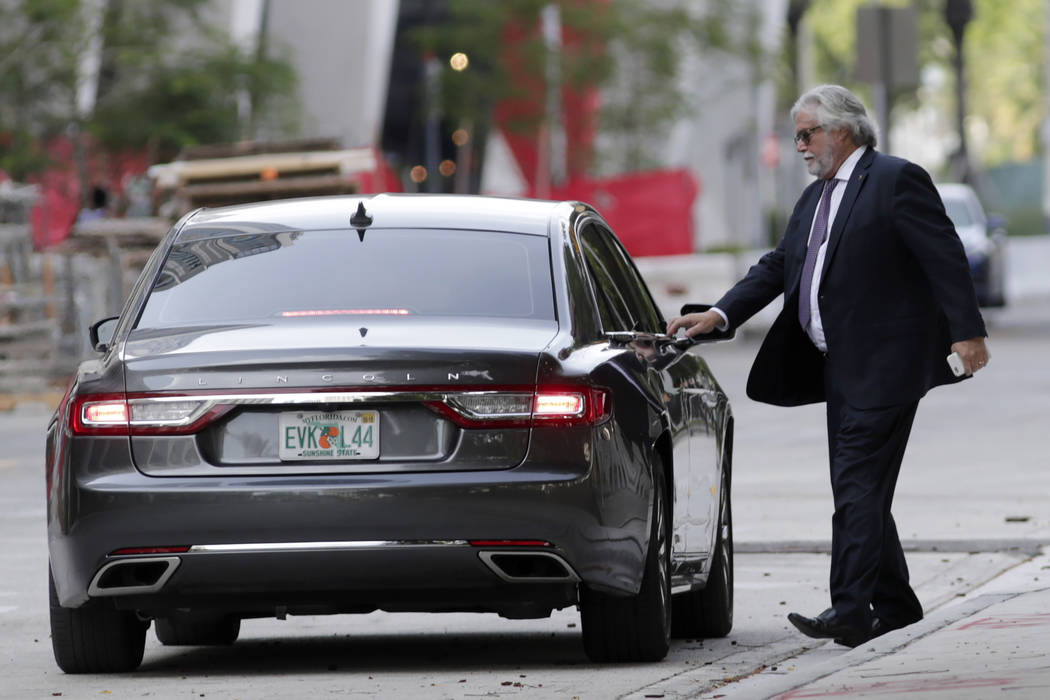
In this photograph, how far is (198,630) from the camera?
846cm

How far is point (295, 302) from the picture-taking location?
24.2ft

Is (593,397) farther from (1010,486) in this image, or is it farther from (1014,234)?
(1014,234)

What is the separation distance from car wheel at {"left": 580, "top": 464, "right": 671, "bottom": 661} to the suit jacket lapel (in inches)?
36.4

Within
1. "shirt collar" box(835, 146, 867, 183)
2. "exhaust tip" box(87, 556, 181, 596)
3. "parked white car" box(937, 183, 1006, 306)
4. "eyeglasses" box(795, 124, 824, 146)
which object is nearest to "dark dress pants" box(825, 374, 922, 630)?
"shirt collar" box(835, 146, 867, 183)

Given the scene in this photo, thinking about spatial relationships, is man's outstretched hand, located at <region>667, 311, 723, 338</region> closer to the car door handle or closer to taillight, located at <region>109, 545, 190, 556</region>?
the car door handle

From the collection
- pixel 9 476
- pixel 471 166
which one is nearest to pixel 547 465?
pixel 9 476

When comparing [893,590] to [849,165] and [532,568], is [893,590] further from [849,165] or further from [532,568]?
[532,568]

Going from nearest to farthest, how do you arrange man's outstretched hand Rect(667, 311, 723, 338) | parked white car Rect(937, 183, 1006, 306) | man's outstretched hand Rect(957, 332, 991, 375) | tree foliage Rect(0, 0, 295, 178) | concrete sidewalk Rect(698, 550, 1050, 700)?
concrete sidewalk Rect(698, 550, 1050, 700), man's outstretched hand Rect(957, 332, 991, 375), man's outstretched hand Rect(667, 311, 723, 338), parked white car Rect(937, 183, 1006, 306), tree foliage Rect(0, 0, 295, 178)

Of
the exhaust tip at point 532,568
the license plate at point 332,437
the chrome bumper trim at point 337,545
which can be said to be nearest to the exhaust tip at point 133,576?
the chrome bumper trim at point 337,545

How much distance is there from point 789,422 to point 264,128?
25052 mm

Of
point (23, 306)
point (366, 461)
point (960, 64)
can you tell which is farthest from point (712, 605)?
point (960, 64)

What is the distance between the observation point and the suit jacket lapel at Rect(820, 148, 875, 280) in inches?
306

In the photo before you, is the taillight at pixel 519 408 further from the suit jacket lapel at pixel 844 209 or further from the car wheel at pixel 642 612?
Answer: the suit jacket lapel at pixel 844 209

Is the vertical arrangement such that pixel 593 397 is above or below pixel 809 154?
below
